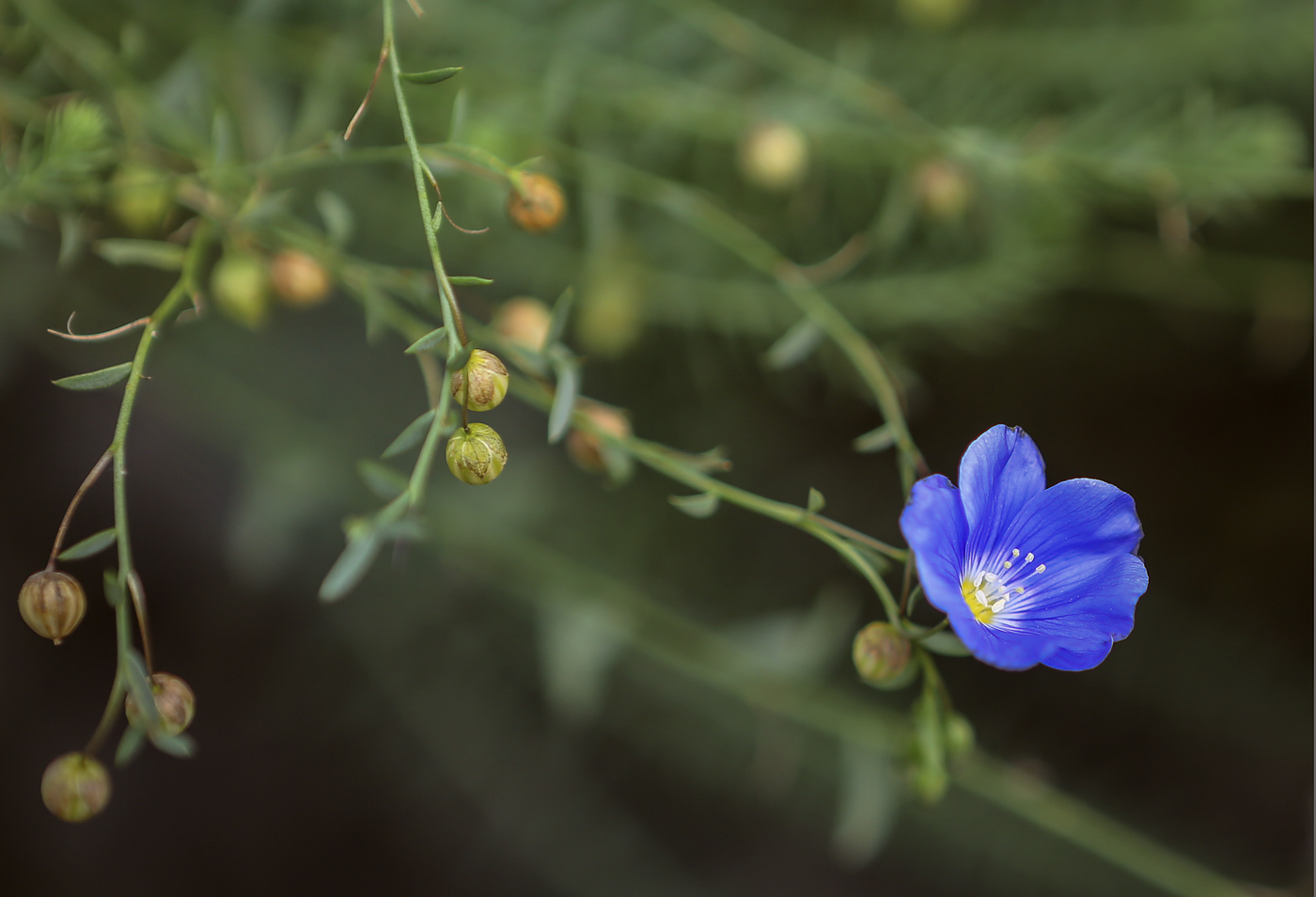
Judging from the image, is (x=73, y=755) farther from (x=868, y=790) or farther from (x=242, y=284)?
(x=868, y=790)

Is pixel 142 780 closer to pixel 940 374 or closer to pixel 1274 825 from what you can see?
pixel 940 374

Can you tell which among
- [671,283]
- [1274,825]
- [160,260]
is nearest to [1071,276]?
[671,283]

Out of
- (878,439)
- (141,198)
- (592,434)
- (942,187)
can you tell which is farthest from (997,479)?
(141,198)

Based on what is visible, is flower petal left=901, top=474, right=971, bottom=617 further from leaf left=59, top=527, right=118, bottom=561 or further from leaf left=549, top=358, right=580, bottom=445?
leaf left=59, top=527, right=118, bottom=561

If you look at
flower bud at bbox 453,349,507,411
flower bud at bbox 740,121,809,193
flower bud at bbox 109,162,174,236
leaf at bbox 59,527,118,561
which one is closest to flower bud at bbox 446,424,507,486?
flower bud at bbox 453,349,507,411

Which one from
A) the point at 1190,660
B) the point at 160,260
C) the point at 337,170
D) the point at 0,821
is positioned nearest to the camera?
the point at 160,260
